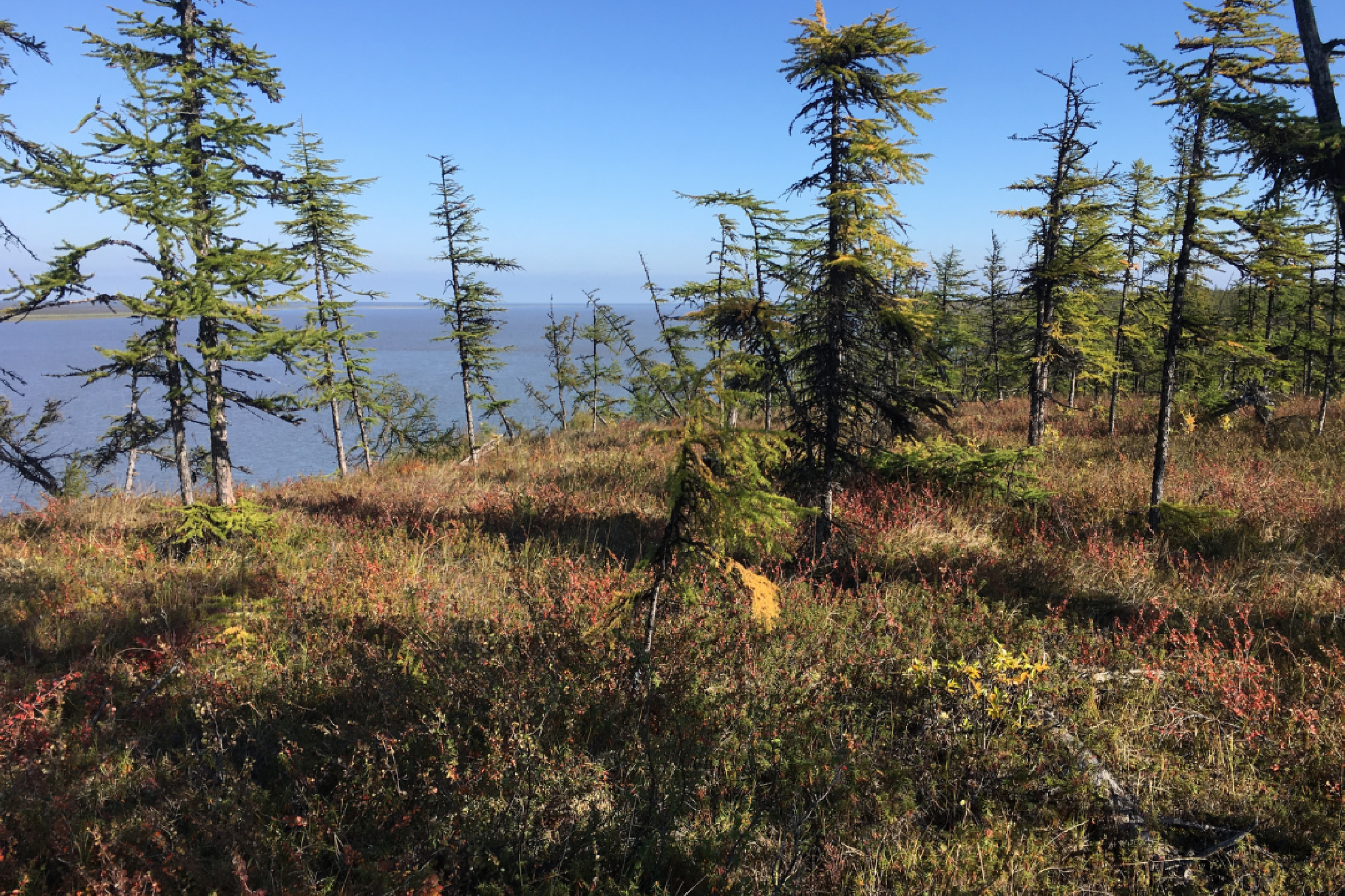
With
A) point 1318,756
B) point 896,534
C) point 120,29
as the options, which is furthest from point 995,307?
point 120,29

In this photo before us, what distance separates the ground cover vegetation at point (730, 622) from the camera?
3633 millimetres

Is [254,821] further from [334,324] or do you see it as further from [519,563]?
[334,324]

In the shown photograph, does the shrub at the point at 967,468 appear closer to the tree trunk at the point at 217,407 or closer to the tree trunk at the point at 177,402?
the tree trunk at the point at 217,407

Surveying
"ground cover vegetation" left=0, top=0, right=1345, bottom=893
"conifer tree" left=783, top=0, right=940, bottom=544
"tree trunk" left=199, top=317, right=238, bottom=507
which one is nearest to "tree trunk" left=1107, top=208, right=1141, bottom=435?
"ground cover vegetation" left=0, top=0, right=1345, bottom=893

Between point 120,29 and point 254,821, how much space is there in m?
11.9

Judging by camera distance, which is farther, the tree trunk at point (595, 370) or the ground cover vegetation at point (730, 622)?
the tree trunk at point (595, 370)

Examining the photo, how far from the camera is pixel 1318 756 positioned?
168 inches

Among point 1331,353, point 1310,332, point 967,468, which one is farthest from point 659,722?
point 1310,332

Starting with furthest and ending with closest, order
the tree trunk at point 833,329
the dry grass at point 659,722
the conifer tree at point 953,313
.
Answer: the conifer tree at point 953,313
the tree trunk at point 833,329
the dry grass at point 659,722

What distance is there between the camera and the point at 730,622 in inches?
237

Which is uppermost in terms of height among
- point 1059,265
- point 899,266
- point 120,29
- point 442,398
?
point 120,29

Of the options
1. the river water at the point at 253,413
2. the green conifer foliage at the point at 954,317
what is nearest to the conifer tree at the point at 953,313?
the green conifer foliage at the point at 954,317

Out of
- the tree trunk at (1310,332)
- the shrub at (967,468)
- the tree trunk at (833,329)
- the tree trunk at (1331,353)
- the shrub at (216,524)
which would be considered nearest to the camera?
the tree trunk at (833,329)

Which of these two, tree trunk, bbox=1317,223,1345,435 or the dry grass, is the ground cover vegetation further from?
tree trunk, bbox=1317,223,1345,435
